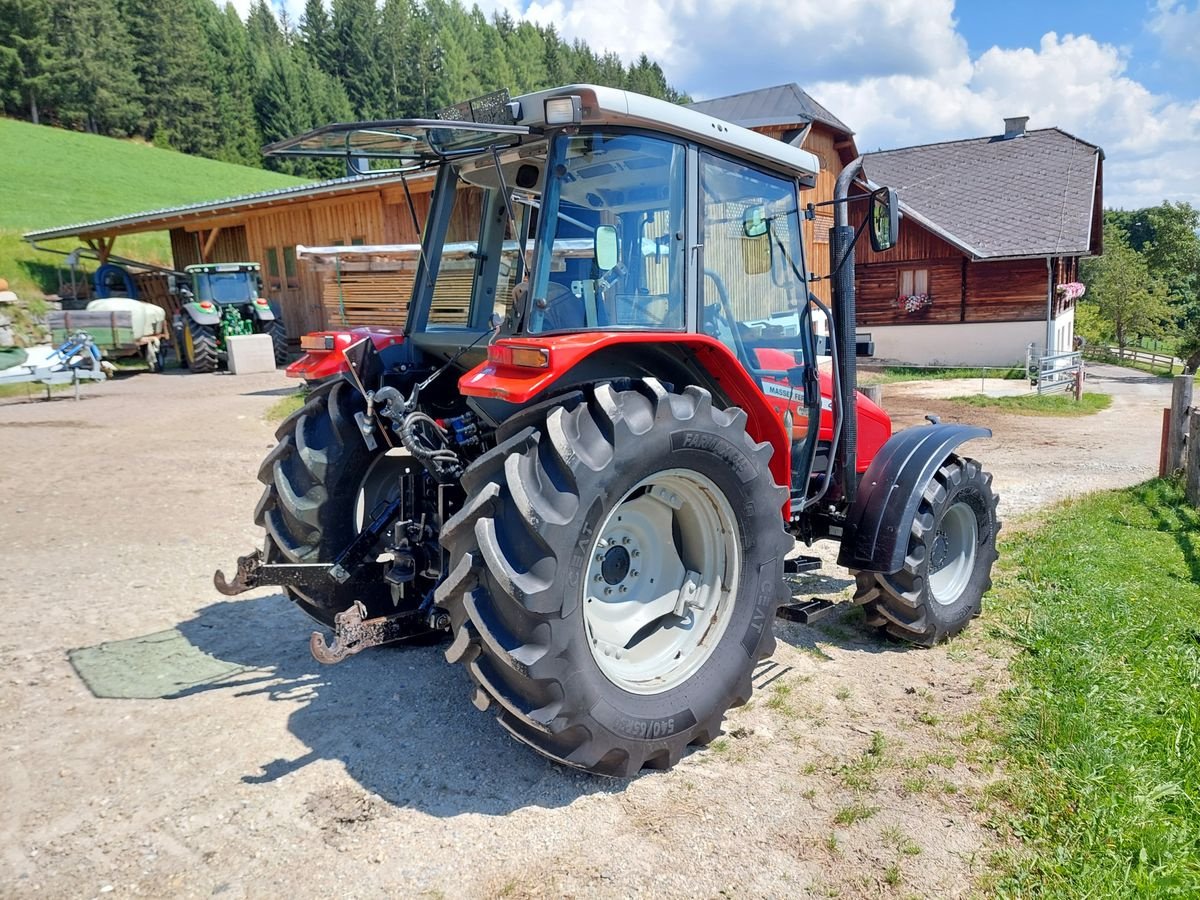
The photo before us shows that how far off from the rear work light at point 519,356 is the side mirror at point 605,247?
0.64m

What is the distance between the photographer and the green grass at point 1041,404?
1554cm

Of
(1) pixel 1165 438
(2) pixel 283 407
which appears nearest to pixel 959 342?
(1) pixel 1165 438

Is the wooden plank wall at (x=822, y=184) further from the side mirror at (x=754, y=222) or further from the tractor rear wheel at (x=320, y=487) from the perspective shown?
the tractor rear wheel at (x=320, y=487)

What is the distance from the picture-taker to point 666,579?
12.1 ft

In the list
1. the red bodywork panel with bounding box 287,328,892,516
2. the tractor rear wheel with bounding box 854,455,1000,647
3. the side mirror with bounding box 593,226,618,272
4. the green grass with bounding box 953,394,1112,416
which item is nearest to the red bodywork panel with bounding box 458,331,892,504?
the red bodywork panel with bounding box 287,328,892,516

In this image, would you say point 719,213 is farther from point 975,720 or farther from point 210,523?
point 210,523

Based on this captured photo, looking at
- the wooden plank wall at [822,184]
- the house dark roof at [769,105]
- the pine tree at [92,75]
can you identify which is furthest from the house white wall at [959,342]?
the pine tree at [92,75]

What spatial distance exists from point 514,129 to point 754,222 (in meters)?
1.44

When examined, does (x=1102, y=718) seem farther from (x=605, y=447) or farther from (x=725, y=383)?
(x=605, y=447)

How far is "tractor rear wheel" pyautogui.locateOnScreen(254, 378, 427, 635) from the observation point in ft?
13.3

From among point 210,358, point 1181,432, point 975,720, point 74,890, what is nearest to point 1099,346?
point 1181,432

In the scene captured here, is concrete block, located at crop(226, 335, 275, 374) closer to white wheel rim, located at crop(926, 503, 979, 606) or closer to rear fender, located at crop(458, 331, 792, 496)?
rear fender, located at crop(458, 331, 792, 496)

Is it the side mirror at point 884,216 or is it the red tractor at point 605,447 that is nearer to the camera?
the red tractor at point 605,447

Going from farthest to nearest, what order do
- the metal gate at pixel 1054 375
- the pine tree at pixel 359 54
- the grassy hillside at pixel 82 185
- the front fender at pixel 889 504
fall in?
1. the pine tree at pixel 359 54
2. the grassy hillside at pixel 82 185
3. the metal gate at pixel 1054 375
4. the front fender at pixel 889 504
